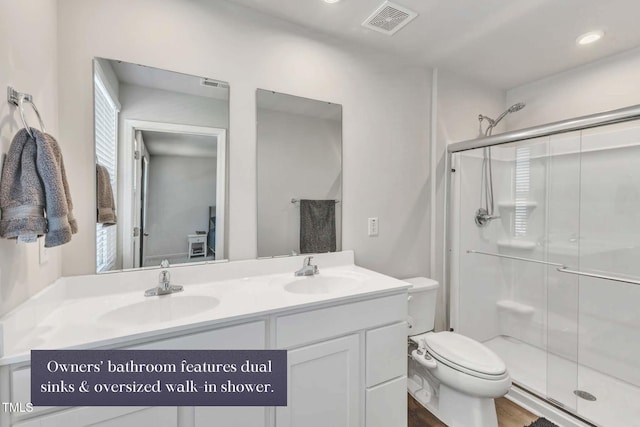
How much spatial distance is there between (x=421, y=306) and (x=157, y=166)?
179 centimetres

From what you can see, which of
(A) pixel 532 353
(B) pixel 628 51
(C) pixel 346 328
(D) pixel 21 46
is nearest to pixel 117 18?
(D) pixel 21 46

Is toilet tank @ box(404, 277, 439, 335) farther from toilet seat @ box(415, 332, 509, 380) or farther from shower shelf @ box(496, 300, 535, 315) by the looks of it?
shower shelf @ box(496, 300, 535, 315)

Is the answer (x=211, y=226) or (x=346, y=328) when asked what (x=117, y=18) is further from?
(x=346, y=328)

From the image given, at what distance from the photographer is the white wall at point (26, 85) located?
0.83 metres

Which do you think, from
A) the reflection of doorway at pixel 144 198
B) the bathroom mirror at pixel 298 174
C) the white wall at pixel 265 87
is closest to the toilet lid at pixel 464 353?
the white wall at pixel 265 87

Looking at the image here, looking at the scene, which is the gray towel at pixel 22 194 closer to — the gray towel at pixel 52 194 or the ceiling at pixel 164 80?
the gray towel at pixel 52 194

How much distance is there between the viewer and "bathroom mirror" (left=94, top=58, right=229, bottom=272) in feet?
4.21

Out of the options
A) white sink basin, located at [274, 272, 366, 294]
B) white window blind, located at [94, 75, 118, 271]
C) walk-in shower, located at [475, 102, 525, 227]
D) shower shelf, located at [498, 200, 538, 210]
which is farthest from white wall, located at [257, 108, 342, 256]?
shower shelf, located at [498, 200, 538, 210]

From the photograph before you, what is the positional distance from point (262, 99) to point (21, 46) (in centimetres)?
93

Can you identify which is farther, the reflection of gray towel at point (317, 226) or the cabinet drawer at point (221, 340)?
the reflection of gray towel at point (317, 226)

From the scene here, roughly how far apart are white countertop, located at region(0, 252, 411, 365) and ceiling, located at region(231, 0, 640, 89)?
1411 mm

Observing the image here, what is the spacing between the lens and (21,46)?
0.92 m

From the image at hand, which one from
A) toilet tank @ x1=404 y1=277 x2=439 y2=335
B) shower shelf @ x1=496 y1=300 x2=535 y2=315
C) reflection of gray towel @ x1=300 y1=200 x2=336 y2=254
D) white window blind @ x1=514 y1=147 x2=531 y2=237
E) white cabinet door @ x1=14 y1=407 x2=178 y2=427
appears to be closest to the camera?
white cabinet door @ x1=14 y1=407 x2=178 y2=427

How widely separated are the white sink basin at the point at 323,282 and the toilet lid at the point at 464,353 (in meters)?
0.64
